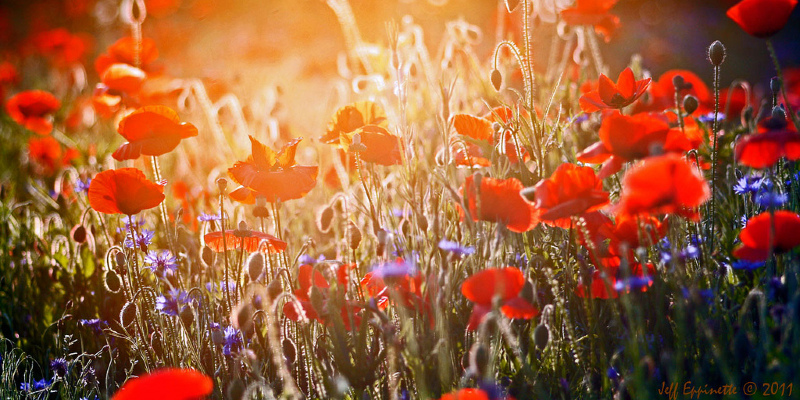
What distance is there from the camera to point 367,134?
2.03 m

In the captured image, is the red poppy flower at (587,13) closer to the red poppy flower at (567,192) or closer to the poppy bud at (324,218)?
the poppy bud at (324,218)

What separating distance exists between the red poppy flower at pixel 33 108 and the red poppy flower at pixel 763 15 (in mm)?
3541

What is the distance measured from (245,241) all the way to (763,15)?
1526 mm

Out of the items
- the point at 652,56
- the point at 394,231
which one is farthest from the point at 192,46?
the point at 394,231

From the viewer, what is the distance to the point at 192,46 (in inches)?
344

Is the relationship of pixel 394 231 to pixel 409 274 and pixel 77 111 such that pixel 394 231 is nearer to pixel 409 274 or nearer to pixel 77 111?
pixel 409 274

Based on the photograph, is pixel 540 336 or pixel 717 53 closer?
pixel 540 336

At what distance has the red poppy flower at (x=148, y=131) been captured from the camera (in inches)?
82.2

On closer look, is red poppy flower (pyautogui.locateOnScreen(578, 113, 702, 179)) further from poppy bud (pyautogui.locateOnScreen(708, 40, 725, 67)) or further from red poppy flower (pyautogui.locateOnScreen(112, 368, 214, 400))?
red poppy flower (pyautogui.locateOnScreen(112, 368, 214, 400))

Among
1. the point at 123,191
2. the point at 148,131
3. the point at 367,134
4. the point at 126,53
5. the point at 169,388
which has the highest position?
the point at 126,53

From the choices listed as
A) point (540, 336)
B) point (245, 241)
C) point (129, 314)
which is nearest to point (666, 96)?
point (540, 336)

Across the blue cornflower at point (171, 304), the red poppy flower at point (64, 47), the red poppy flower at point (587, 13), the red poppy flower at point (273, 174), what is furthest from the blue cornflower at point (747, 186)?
the red poppy flower at point (64, 47)

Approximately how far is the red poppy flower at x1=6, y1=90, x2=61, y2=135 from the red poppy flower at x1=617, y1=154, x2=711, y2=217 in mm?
3576

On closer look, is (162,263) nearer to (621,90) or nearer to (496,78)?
(496,78)
